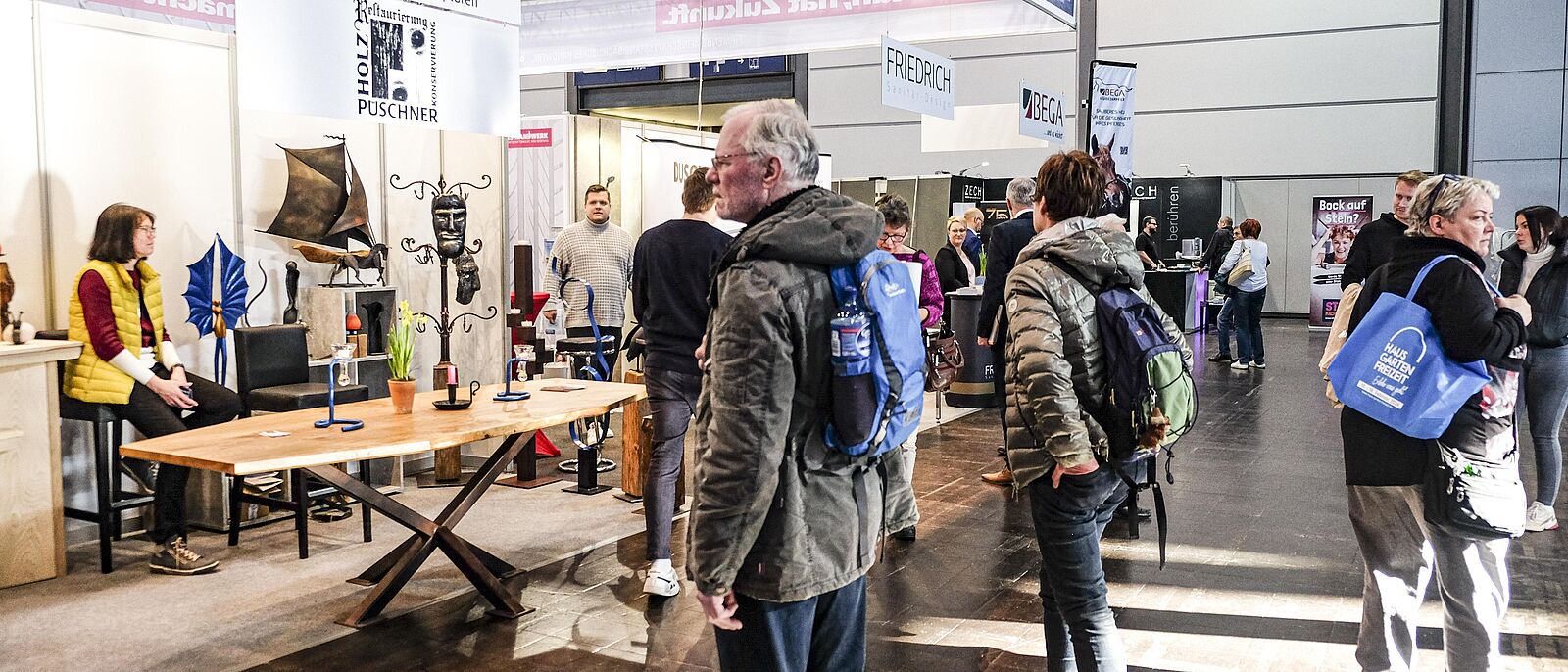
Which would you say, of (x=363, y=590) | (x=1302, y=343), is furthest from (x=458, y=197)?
(x=1302, y=343)

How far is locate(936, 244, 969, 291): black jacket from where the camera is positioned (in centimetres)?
812

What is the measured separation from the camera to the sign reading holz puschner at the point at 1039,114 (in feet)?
30.5

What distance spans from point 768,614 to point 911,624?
2.08m

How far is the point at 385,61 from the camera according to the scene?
14.4ft

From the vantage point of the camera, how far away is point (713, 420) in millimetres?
1743

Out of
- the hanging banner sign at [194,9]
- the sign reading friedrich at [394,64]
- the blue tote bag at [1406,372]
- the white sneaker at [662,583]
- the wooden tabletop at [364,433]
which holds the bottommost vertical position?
the white sneaker at [662,583]

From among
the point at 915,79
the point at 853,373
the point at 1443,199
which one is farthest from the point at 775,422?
the point at 915,79

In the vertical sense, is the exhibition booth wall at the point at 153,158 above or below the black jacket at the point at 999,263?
above

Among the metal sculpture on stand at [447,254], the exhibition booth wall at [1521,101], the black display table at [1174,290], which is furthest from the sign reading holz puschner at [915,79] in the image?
the exhibition booth wall at [1521,101]

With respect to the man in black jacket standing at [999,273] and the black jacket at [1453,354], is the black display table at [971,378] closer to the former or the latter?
the man in black jacket standing at [999,273]

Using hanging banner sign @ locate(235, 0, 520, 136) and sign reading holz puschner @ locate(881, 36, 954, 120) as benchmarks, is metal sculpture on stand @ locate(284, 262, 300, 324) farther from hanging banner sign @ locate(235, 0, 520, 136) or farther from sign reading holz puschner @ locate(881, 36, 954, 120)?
sign reading holz puschner @ locate(881, 36, 954, 120)

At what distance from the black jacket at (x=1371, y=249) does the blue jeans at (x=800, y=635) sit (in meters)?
3.02

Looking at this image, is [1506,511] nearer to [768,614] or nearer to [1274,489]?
[768,614]

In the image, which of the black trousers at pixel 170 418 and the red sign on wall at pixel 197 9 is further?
the red sign on wall at pixel 197 9
